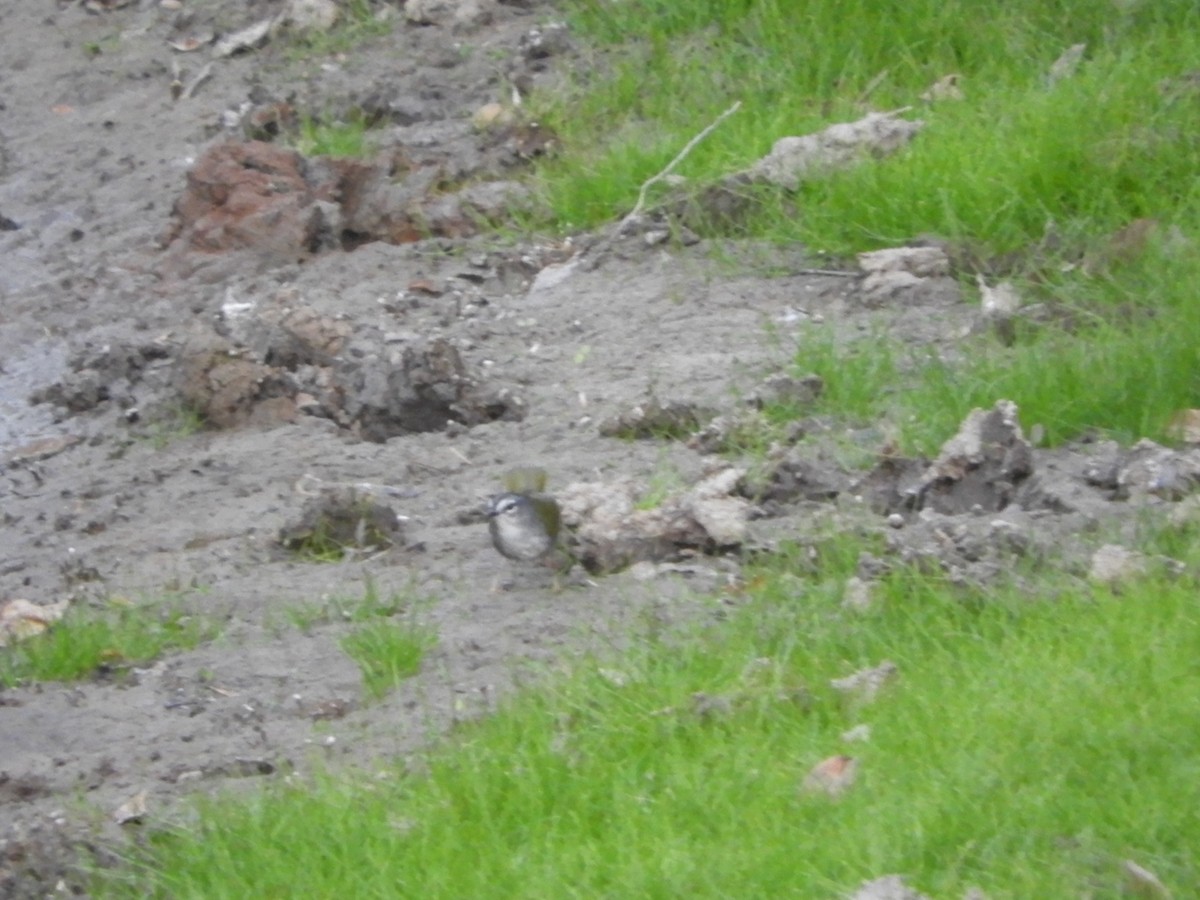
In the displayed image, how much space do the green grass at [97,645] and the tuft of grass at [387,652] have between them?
49cm

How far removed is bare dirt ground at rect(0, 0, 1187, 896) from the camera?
468 centimetres

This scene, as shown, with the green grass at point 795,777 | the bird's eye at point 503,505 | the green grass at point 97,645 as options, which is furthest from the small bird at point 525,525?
the green grass at point 97,645

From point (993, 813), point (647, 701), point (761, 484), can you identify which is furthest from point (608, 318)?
point (993, 813)

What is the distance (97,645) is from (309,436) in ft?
4.84

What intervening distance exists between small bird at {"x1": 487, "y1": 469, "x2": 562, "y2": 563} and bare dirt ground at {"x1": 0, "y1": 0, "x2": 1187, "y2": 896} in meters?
0.11

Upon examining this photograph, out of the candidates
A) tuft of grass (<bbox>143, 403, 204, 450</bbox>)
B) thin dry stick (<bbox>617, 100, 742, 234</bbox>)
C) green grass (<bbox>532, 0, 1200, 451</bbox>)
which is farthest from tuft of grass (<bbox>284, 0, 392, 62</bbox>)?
tuft of grass (<bbox>143, 403, 204, 450</bbox>)

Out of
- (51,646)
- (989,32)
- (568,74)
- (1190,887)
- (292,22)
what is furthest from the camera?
(292,22)

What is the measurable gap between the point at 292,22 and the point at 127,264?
2169 mm

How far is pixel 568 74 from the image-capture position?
8680 millimetres

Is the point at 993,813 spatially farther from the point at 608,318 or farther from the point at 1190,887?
the point at 608,318

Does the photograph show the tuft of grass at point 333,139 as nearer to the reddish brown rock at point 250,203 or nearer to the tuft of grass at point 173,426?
the reddish brown rock at point 250,203

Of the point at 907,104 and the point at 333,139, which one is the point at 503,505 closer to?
the point at 907,104

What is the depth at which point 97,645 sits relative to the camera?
201 inches

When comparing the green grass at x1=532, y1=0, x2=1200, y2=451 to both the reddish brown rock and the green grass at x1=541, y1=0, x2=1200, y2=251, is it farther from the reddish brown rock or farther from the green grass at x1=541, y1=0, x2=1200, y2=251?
Result: the reddish brown rock
